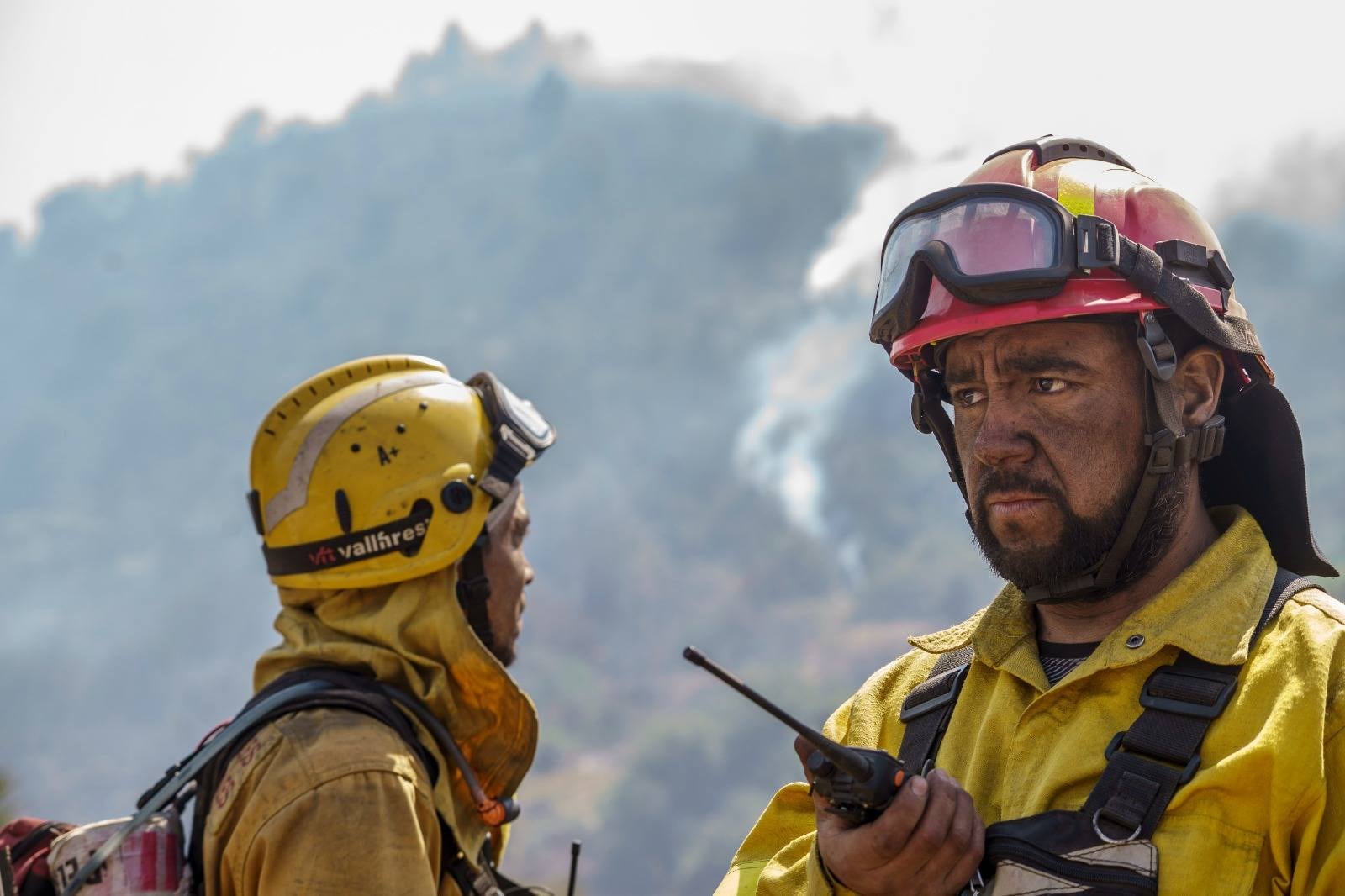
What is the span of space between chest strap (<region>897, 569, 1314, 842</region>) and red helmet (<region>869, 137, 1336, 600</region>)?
40cm

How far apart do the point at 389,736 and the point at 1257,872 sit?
8.20ft

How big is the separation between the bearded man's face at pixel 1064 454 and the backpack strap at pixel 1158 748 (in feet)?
1.38

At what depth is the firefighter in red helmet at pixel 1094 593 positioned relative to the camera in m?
2.95

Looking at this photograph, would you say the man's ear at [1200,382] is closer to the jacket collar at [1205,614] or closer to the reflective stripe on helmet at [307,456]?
the jacket collar at [1205,614]

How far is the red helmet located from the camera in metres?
3.52

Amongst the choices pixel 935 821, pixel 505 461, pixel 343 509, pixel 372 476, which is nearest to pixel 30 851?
pixel 343 509

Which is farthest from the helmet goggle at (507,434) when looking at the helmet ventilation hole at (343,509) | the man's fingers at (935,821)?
the man's fingers at (935,821)

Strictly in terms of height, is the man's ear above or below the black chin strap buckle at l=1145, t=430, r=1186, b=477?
above

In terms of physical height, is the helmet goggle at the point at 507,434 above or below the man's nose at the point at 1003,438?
above

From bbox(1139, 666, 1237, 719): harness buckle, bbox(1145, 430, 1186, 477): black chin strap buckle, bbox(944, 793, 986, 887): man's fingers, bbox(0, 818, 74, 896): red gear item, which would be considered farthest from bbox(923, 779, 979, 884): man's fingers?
bbox(0, 818, 74, 896): red gear item

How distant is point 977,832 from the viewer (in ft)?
10.1

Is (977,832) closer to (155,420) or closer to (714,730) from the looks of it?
(714,730)

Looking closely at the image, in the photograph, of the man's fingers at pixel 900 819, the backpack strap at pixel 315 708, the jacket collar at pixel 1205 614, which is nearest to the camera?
the man's fingers at pixel 900 819

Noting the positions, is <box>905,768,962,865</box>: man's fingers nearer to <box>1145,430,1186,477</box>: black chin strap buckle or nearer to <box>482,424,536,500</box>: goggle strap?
<box>1145,430,1186,477</box>: black chin strap buckle
